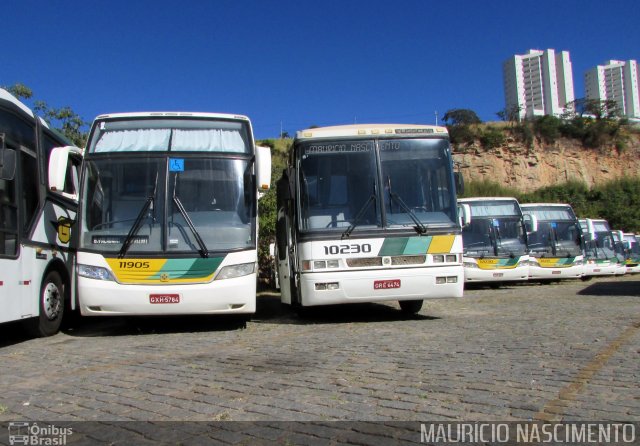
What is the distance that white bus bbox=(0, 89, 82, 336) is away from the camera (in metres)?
7.08

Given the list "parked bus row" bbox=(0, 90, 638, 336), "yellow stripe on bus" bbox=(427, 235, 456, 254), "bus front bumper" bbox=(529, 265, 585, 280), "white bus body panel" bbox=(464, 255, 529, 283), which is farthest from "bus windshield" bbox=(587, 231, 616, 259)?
"yellow stripe on bus" bbox=(427, 235, 456, 254)

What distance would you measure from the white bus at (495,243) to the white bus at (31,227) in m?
12.1

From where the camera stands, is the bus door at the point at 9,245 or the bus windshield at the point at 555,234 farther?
the bus windshield at the point at 555,234

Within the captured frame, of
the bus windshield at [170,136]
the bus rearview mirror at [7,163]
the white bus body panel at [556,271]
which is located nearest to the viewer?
Result: the bus rearview mirror at [7,163]

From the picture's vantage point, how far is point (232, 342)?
24.4ft

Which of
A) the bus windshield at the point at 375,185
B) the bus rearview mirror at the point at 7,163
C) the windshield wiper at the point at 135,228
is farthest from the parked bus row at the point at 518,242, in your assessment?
the bus rearview mirror at the point at 7,163

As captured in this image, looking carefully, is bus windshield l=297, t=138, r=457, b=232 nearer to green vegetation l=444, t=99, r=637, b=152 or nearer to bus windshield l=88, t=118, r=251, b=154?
bus windshield l=88, t=118, r=251, b=154

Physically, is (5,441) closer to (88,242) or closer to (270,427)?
(270,427)

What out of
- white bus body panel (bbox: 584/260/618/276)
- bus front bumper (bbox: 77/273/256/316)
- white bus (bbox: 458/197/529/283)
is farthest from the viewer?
white bus body panel (bbox: 584/260/618/276)

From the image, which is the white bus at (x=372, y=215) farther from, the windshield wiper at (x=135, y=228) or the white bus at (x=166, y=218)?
the windshield wiper at (x=135, y=228)

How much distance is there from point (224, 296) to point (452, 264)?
3.46 m

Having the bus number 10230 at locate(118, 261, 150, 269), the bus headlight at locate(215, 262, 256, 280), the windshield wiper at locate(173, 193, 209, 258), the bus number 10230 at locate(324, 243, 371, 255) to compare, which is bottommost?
the bus headlight at locate(215, 262, 256, 280)

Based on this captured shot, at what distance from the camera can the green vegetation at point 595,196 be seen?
4722 centimetres

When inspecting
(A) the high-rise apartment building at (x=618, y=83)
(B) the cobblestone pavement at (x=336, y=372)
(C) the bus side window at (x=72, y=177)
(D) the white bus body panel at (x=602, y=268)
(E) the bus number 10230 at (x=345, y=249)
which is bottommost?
(D) the white bus body panel at (x=602, y=268)
